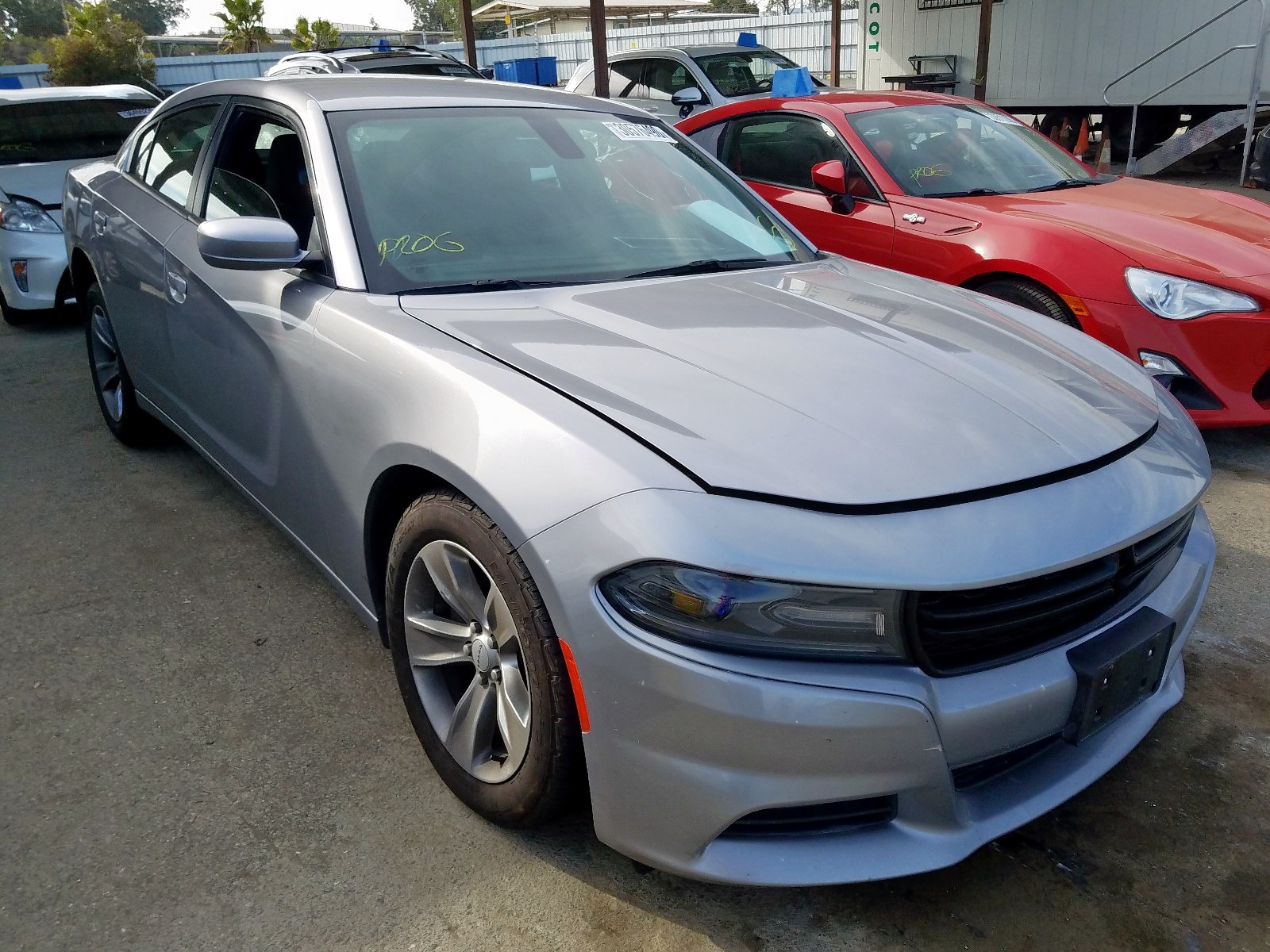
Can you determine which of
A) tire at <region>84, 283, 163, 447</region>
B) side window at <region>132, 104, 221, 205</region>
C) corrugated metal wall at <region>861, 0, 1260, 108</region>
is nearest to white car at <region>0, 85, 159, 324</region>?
tire at <region>84, 283, 163, 447</region>

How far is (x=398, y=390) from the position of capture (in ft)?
6.88

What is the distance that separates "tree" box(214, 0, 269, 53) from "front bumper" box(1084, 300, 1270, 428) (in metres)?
42.7

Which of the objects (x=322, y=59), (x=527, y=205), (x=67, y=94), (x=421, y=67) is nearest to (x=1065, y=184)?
(x=527, y=205)

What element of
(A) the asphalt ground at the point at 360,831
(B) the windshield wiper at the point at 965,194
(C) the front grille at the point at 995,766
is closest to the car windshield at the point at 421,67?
(B) the windshield wiper at the point at 965,194

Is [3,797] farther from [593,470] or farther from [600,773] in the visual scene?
[593,470]

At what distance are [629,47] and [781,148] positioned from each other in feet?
72.9

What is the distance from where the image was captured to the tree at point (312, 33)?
43.6 m

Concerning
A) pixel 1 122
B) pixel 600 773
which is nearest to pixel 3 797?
pixel 600 773

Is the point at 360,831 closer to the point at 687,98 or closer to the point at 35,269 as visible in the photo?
the point at 35,269

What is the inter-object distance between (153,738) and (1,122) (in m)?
6.18

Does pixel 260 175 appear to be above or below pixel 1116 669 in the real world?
above

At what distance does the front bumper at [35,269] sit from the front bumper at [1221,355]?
19.4ft

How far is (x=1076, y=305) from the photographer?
4.04 m

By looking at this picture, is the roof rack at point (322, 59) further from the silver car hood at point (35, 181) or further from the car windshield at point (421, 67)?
the silver car hood at point (35, 181)
